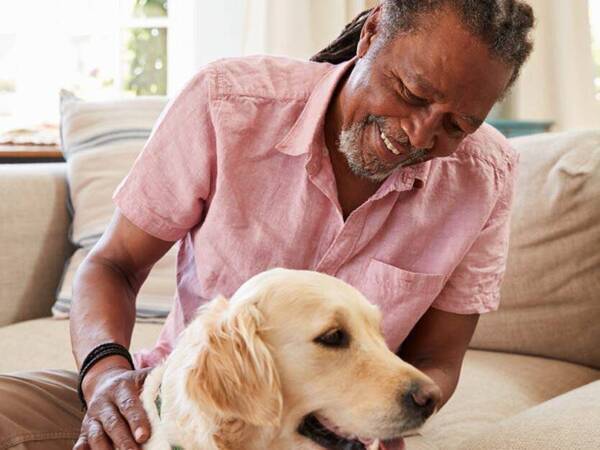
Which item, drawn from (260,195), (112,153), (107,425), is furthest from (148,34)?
(107,425)

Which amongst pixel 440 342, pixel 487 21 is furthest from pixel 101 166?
pixel 487 21

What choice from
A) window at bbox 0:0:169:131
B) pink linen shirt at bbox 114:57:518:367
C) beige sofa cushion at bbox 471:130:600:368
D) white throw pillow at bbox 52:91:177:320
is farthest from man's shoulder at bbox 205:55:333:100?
window at bbox 0:0:169:131

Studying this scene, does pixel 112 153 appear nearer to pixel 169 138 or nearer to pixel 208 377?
pixel 169 138

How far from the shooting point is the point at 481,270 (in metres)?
1.54

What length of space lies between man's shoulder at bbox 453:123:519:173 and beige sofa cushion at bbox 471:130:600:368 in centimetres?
45

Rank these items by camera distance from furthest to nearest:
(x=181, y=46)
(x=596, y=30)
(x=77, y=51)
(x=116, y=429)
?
(x=77, y=51), (x=181, y=46), (x=596, y=30), (x=116, y=429)

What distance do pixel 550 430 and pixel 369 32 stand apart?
2.24ft

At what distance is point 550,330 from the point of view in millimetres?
1993

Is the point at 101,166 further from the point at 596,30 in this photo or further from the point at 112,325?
the point at 596,30

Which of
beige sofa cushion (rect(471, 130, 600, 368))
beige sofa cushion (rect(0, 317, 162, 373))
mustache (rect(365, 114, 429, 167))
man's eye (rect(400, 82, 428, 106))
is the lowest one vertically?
beige sofa cushion (rect(0, 317, 162, 373))

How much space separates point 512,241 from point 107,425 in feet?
3.81

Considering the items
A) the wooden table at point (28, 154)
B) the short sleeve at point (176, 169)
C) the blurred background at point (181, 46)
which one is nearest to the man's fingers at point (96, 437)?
the short sleeve at point (176, 169)

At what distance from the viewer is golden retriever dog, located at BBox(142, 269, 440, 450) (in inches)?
43.1

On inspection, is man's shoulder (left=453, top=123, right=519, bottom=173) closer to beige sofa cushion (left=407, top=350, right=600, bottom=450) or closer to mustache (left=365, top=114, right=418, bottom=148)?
mustache (left=365, top=114, right=418, bottom=148)
